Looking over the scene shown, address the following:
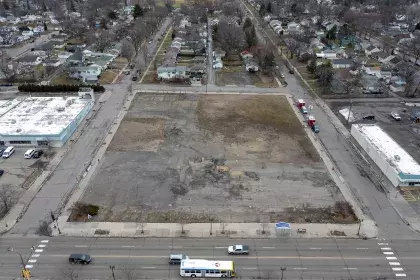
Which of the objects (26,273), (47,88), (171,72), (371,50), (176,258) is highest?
(26,273)

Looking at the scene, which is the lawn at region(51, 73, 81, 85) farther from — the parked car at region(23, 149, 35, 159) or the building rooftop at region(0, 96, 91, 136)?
the parked car at region(23, 149, 35, 159)

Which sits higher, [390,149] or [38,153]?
[390,149]

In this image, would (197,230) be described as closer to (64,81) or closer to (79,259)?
(79,259)

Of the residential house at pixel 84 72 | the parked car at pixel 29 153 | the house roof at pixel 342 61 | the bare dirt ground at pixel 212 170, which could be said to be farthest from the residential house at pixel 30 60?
the house roof at pixel 342 61

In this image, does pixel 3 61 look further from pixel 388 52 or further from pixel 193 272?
pixel 388 52

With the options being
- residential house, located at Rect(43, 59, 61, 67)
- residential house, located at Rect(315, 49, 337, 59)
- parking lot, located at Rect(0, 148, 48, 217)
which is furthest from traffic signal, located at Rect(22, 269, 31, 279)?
residential house, located at Rect(315, 49, 337, 59)

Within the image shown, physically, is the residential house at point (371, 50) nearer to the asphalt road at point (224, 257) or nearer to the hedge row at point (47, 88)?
the asphalt road at point (224, 257)

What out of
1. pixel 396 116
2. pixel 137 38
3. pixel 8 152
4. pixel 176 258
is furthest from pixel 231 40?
pixel 176 258
